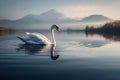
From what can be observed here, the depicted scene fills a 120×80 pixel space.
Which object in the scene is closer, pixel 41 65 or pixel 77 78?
pixel 77 78

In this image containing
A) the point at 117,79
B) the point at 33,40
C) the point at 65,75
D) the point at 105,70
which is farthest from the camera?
the point at 33,40

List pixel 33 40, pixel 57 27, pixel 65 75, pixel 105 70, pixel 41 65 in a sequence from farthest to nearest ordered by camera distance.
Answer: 1. pixel 57 27
2. pixel 33 40
3. pixel 41 65
4. pixel 105 70
5. pixel 65 75

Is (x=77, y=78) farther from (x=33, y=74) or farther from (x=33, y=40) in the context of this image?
(x=33, y=40)

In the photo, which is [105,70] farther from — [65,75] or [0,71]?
[0,71]

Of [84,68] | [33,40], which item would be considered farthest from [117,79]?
[33,40]

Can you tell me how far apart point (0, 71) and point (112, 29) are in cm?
3701

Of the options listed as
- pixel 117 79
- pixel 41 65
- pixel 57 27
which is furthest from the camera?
pixel 57 27

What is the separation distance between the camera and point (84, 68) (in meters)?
7.82

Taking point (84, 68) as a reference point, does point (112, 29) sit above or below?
above

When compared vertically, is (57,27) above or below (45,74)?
above

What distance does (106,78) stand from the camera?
254 inches

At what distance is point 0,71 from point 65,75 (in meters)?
1.71

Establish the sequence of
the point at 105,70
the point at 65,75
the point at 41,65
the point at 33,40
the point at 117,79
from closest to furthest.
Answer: the point at 117,79 < the point at 65,75 < the point at 105,70 < the point at 41,65 < the point at 33,40

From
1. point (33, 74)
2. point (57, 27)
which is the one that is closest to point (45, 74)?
point (33, 74)
